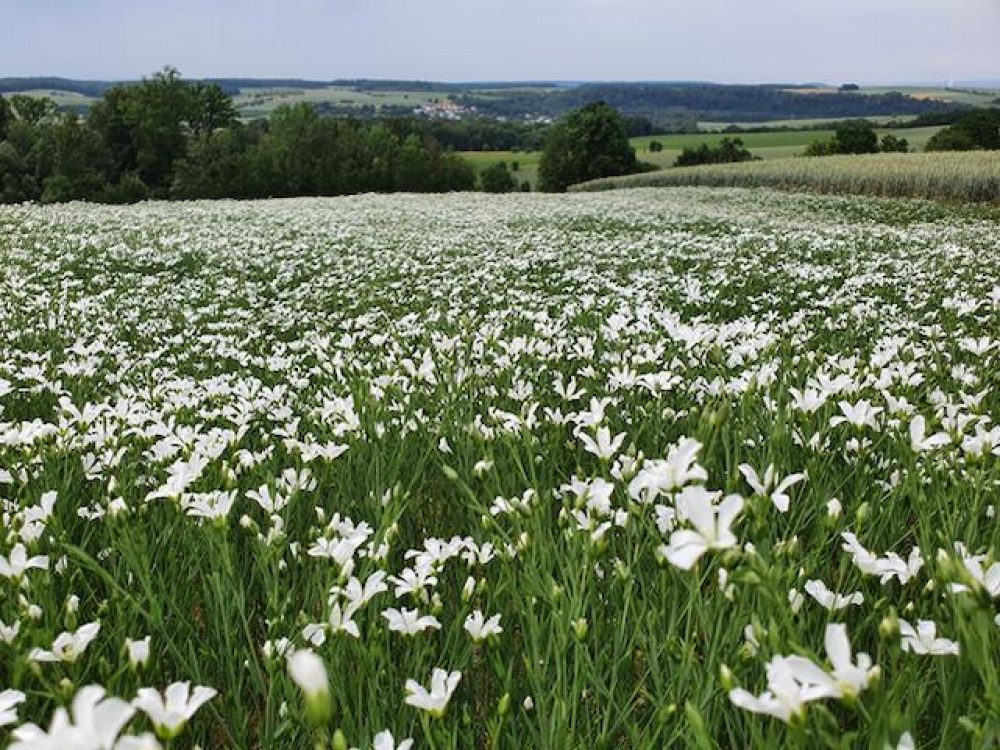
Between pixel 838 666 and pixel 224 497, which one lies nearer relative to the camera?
pixel 838 666

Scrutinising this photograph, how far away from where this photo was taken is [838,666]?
4.38 ft

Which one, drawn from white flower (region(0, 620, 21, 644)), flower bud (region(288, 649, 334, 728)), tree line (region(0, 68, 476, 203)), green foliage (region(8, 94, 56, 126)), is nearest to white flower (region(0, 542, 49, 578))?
white flower (region(0, 620, 21, 644))

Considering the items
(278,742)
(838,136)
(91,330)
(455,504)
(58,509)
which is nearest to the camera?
(278,742)

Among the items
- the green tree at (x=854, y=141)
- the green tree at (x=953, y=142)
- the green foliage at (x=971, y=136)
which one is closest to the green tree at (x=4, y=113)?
the green tree at (x=854, y=141)

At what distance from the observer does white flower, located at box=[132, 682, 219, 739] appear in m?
1.43

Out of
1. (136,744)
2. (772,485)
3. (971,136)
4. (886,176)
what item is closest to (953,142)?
(971,136)

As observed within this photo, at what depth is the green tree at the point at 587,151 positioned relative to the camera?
89.9m

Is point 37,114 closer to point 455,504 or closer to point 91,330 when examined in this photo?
point 91,330

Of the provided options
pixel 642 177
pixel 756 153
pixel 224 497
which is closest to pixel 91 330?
pixel 224 497

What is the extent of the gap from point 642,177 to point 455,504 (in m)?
62.9

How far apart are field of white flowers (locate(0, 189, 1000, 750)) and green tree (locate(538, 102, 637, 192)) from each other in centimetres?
8448

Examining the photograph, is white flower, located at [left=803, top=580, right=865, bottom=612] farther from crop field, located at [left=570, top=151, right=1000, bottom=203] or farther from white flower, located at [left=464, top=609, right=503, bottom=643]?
crop field, located at [left=570, top=151, right=1000, bottom=203]

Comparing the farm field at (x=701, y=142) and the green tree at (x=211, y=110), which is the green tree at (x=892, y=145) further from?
the green tree at (x=211, y=110)

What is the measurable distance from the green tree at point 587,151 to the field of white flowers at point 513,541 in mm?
84481
